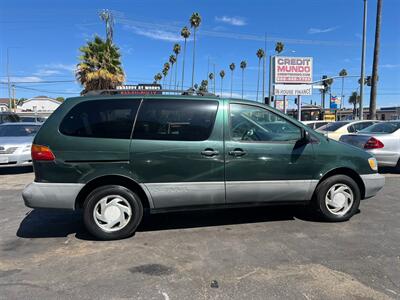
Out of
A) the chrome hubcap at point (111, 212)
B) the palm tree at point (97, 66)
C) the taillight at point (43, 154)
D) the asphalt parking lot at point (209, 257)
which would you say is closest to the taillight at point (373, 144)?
the asphalt parking lot at point (209, 257)

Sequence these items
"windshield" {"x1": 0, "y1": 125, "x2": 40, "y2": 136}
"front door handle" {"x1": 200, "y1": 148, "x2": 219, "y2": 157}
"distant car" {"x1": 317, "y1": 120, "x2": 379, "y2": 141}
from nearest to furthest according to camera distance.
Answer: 1. "front door handle" {"x1": 200, "y1": 148, "x2": 219, "y2": 157}
2. "windshield" {"x1": 0, "y1": 125, "x2": 40, "y2": 136}
3. "distant car" {"x1": 317, "y1": 120, "x2": 379, "y2": 141}

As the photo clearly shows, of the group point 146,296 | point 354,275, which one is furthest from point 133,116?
point 354,275

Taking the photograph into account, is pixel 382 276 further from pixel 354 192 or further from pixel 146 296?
pixel 146 296

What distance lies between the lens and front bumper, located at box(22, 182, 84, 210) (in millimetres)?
4461

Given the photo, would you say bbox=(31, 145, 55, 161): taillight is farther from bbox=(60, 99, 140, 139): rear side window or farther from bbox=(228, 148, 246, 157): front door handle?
bbox=(228, 148, 246, 157): front door handle

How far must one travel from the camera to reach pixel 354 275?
→ 11.8ft

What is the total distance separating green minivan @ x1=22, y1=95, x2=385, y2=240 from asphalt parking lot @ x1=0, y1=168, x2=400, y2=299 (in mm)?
450

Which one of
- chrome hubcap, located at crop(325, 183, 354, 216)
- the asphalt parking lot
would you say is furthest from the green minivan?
the asphalt parking lot

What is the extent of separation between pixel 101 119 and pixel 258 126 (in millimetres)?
2096

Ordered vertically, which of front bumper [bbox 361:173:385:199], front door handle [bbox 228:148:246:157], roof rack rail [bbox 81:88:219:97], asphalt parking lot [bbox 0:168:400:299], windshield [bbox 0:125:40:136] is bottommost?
asphalt parking lot [bbox 0:168:400:299]

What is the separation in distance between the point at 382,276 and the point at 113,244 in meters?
3.02

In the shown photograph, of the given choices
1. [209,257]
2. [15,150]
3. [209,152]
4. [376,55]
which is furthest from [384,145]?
[376,55]

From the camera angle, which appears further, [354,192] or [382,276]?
[354,192]

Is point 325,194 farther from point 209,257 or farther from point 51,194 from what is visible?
point 51,194
